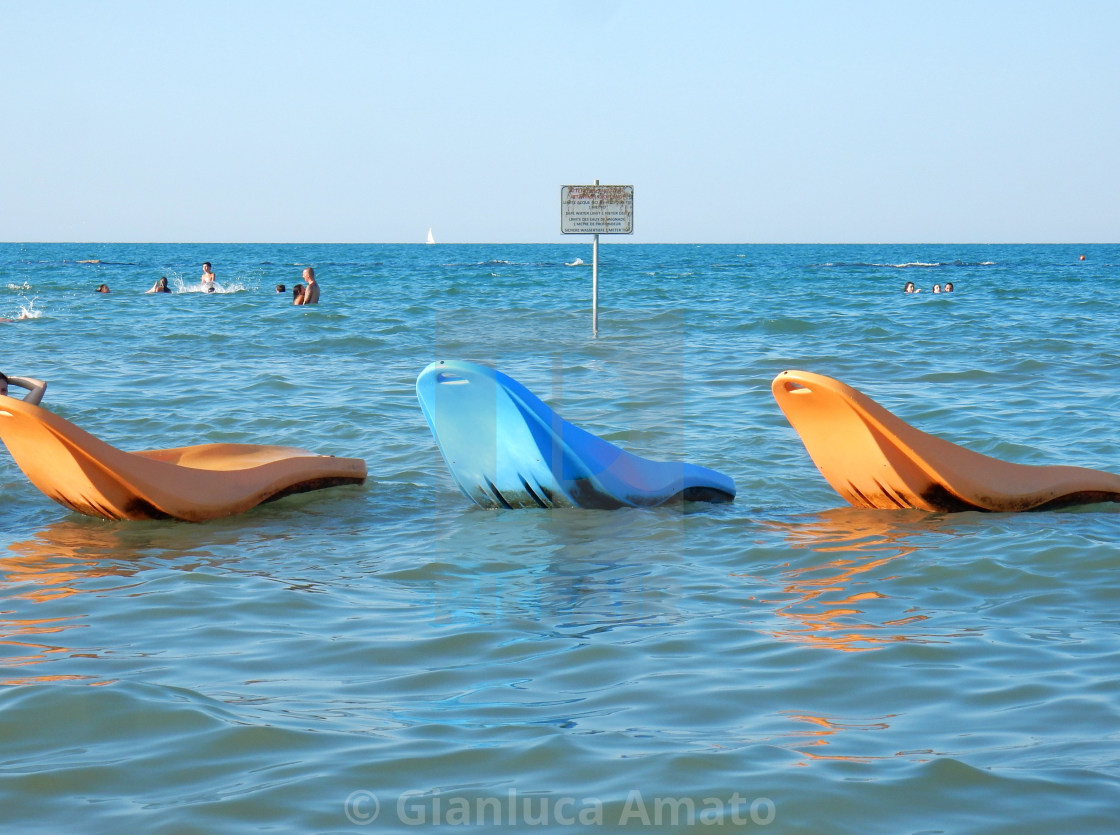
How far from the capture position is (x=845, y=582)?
5012 mm

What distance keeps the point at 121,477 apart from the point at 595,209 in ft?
28.0

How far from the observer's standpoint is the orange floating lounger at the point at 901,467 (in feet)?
20.4

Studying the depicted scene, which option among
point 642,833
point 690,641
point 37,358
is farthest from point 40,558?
point 37,358

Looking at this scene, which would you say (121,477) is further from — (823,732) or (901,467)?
(901,467)

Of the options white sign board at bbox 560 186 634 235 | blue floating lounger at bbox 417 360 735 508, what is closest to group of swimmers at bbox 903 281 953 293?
white sign board at bbox 560 186 634 235

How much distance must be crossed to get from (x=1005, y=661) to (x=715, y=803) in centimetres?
160

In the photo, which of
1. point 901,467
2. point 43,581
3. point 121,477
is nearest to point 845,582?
point 901,467

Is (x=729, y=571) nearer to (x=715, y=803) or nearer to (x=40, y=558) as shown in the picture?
(x=715, y=803)

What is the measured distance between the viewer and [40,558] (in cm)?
546

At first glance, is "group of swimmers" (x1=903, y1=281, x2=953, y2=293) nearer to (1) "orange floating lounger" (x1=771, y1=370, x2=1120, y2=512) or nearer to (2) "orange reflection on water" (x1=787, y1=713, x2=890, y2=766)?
(1) "orange floating lounger" (x1=771, y1=370, x2=1120, y2=512)

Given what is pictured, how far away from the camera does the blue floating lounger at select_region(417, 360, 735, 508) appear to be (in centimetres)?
603

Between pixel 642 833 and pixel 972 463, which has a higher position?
pixel 972 463

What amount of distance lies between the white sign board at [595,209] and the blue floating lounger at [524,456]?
7.16 meters

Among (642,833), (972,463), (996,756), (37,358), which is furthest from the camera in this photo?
(37,358)
